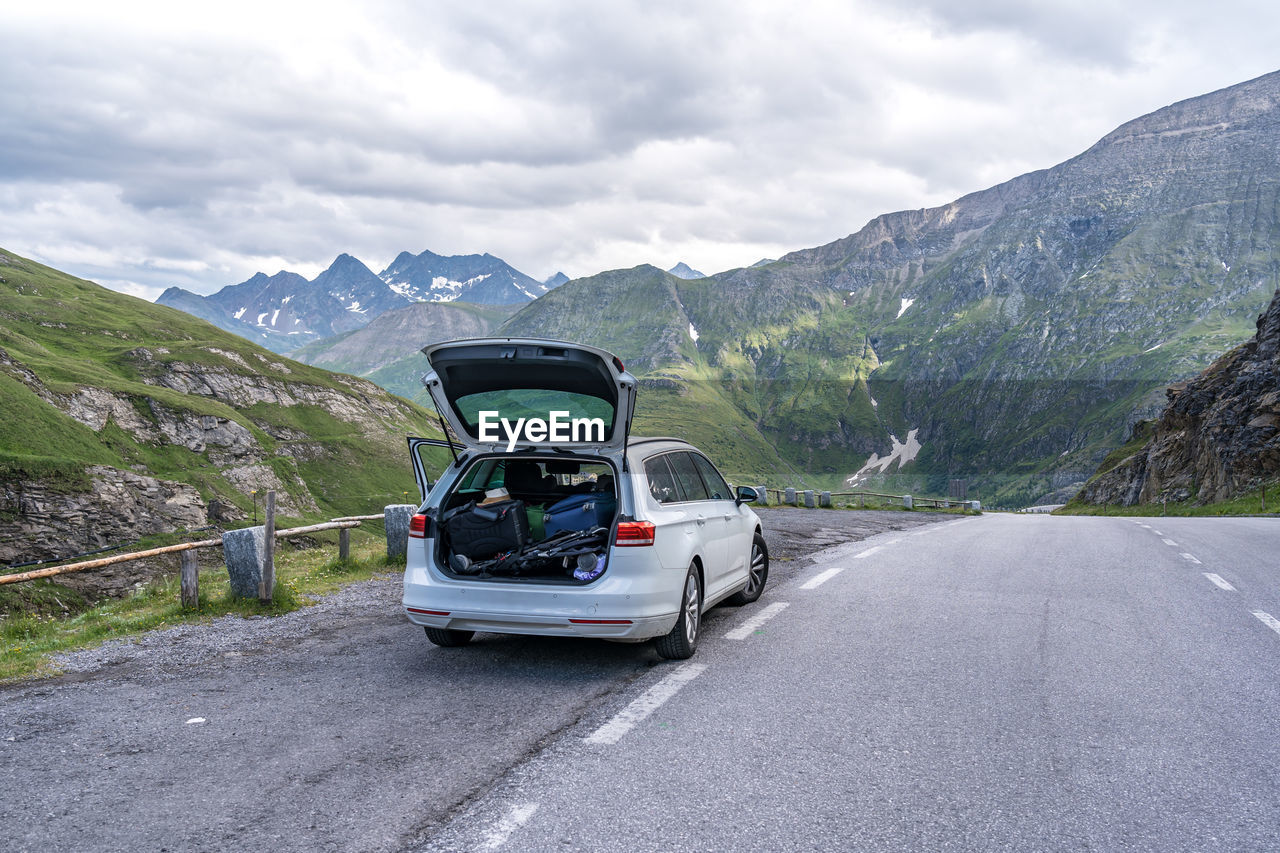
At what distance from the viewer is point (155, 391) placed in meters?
120

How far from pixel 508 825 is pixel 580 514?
3661 millimetres

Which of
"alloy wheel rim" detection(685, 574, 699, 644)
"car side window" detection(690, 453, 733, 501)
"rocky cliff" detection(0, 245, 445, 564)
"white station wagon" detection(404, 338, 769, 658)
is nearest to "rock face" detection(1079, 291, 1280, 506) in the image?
"car side window" detection(690, 453, 733, 501)

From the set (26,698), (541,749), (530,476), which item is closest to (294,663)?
(26,698)

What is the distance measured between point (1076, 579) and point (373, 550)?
1130 centimetres

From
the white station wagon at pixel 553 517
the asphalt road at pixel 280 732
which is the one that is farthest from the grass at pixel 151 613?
the white station wagon at pixel 553 517

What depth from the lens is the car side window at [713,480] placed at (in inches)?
326

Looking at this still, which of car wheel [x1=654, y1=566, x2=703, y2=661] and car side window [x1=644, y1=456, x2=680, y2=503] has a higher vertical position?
car side window [x1=644, y1=456, x2=680, y2=503]

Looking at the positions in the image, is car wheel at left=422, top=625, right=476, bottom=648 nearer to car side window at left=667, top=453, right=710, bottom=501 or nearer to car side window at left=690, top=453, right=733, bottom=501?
car side window at left=667, top=453, right=710, bottom=501

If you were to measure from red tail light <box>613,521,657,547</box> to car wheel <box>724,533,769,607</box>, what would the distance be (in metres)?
→ 3.09

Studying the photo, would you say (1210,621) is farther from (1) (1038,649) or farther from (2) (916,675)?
(2) (916,675)

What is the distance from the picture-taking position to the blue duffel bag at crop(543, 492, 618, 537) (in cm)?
707

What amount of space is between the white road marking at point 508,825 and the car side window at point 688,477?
3.94 meters

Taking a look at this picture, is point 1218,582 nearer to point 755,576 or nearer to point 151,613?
point 755,576

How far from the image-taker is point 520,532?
22.3ft
